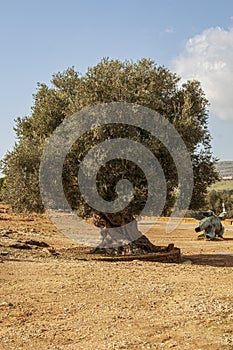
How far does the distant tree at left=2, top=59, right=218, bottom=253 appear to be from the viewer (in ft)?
47.6

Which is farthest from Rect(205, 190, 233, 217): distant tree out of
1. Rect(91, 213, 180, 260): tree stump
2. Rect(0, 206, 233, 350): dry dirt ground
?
Rect(0, 206, 233, 350): dry dirt ground

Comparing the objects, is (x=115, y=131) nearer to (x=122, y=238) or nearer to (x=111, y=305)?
(x=122, y=238)

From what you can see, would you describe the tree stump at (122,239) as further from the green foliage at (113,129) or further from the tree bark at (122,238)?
the green foliage at (113,129)

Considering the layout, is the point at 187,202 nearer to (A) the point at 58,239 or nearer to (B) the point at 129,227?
(B) the point at 129,227

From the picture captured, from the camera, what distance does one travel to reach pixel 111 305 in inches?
339

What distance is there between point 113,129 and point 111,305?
6.96 m

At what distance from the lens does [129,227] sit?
16734 mm

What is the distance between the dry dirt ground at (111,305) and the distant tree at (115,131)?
95.9 inches

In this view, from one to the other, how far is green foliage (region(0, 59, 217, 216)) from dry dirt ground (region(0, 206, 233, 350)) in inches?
98.5

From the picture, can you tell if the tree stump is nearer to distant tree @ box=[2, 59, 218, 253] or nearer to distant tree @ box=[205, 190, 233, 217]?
distant tree @ box=[2, 59, 218, 253]

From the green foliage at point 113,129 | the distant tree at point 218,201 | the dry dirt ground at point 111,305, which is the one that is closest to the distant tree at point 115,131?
the green foliage at point 113,129

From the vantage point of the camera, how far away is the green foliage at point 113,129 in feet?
47.6

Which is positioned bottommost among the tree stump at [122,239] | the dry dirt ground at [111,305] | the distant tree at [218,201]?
the dry dirt ground at [111,305]

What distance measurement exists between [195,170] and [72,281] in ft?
23.7
